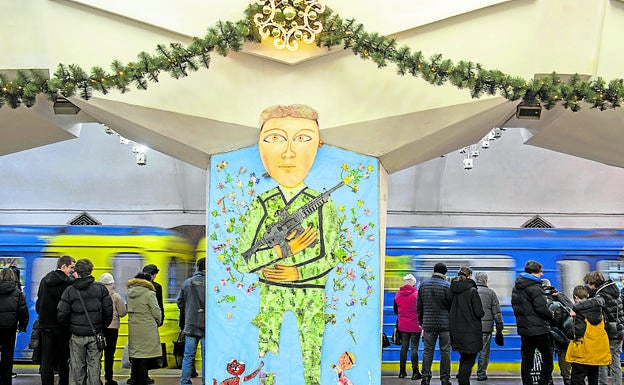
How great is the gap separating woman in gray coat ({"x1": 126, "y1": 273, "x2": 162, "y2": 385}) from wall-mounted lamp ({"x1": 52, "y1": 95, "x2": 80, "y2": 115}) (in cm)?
200

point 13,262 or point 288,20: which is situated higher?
point 288,20

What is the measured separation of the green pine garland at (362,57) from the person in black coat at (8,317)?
9.03 feet

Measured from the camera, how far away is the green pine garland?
6.43 metres

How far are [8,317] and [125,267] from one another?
9.12 feet

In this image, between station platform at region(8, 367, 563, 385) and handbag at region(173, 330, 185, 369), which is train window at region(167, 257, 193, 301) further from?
station platform at region(8, 367, 563, 385)

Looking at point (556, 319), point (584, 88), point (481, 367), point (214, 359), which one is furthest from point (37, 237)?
point (584, 88)

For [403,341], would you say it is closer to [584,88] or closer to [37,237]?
[584,88]

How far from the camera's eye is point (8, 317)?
8.45 meters

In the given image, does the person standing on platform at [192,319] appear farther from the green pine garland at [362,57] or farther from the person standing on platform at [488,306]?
the person standing on platform at [488,306]

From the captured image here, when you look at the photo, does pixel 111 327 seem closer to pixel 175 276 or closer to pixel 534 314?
pixel 175 276

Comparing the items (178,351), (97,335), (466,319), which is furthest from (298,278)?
(178,351)

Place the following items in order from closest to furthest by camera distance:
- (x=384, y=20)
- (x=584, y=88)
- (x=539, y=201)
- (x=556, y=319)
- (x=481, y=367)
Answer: (x=584, y=88), (x=384, y=20), (x=556, y=319), (x=481, y=367), (x=539, y=201)

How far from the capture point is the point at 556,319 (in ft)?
26.5

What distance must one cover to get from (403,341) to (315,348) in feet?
11.8
